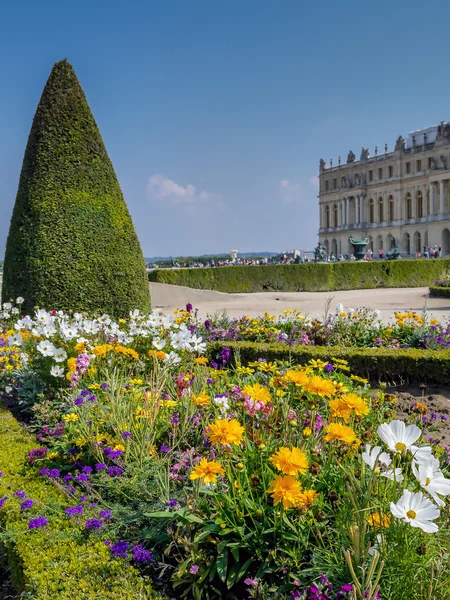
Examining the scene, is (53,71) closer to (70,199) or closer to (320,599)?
(70,199)

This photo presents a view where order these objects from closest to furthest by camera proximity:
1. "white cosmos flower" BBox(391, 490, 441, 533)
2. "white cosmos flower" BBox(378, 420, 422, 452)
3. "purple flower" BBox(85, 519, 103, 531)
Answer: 1. "white cosmos flower" BBox(391, 490, 441, 533)
2. "white cosmos flower" BBox(378, 420, 422, 452)
3. "purple flower" BBox(85, 519, 103, 531)

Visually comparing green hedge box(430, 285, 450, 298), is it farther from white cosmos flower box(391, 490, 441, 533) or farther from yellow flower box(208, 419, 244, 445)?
white cosmos flower box(391, 490, 441, 533)

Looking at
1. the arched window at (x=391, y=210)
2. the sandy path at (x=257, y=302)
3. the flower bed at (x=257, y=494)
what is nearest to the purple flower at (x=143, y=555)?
the flower bed at (x=257, y=494)

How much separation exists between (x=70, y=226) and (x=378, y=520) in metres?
6.06

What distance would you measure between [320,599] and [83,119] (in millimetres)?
7114

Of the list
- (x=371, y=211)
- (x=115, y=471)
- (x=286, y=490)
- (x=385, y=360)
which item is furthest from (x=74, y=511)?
(x=371, y=211)

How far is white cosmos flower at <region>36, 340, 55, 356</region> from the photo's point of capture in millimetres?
4043

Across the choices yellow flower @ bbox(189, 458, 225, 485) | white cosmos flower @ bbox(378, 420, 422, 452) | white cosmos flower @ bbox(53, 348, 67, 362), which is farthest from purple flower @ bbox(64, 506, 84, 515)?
white cosmos flower @ bbox(53, 348, 67, 362)

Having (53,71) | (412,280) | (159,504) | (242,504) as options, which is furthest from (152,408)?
(412,280)

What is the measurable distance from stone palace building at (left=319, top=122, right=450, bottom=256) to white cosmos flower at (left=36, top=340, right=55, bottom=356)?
2107 inches

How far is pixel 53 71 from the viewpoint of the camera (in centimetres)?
784

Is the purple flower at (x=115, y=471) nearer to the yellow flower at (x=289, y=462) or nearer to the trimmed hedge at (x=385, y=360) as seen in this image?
the yellow flower at (x=289, y=462)

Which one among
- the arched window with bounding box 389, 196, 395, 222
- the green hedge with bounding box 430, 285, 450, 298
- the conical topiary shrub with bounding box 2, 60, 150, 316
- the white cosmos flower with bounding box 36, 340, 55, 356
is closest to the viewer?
the white cosmos flower with bounding box 36, 340, 55, 356

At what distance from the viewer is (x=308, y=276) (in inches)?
873
